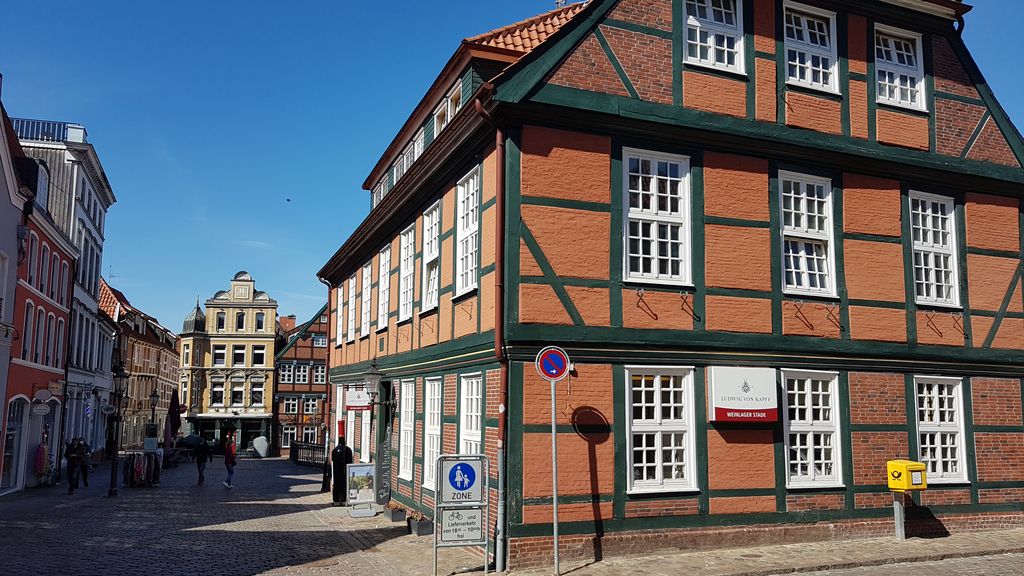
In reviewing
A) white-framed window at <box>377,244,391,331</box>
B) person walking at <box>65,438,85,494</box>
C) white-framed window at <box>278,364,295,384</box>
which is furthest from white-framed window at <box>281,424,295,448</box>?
white-framed window at <box>377,244,391,331</box>

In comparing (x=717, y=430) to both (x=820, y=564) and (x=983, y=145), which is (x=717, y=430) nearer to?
(x=820, y=564)

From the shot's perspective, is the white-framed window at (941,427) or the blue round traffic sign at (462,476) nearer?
the blue round traffic sign at (462,476)

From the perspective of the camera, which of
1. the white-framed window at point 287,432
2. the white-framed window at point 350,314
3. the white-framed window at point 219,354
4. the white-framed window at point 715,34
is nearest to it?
the white-framed window at point 715,34

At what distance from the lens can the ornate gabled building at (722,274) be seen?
40.7ft

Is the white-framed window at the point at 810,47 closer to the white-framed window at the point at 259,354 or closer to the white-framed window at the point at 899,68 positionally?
the white-framed window at the point at 899,68

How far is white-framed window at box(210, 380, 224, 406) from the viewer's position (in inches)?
2591

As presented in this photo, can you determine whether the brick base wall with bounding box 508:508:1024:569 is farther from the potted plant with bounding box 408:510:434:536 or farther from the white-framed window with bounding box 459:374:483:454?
the potted plant with bounding box 408:510:434:536

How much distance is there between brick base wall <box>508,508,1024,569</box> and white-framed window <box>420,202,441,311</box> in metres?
5.61

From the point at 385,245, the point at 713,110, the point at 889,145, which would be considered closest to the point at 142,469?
the point at 385,245

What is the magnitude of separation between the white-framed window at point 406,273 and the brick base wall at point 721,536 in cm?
713

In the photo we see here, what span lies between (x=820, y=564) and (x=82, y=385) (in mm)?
35333

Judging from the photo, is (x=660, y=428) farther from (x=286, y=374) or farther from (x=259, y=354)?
(x=259, y=354)

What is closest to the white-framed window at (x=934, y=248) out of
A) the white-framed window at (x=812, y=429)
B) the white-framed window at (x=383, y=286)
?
the white-framed window at (x=812, y=429)

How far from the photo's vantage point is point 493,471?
39.9 feet
